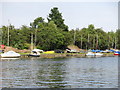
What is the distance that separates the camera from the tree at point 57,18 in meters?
158

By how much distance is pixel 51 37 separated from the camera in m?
128

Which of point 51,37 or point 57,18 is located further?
point 57,18

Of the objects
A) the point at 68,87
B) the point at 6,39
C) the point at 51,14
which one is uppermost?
the point at 51,14

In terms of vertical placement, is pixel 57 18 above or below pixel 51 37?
above

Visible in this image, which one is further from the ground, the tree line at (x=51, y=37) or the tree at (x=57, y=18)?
the tree at (x=57, y=18)

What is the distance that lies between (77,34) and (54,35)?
3610cm

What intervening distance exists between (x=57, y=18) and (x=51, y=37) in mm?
35720

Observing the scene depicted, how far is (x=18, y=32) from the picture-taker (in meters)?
134

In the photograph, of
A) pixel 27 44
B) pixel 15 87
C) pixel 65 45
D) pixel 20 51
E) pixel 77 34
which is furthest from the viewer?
pixel 77 34

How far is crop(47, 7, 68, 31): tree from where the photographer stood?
157500 mm

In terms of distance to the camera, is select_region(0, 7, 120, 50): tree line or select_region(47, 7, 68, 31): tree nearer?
select_region(0, 7, 120, 50): tree line

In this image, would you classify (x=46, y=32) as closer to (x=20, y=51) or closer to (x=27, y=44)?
(x=27, y=44)

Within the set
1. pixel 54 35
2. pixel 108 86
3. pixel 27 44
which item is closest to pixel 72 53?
pixel 54 35

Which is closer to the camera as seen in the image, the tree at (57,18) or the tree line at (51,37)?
the tree line at (51,37)
